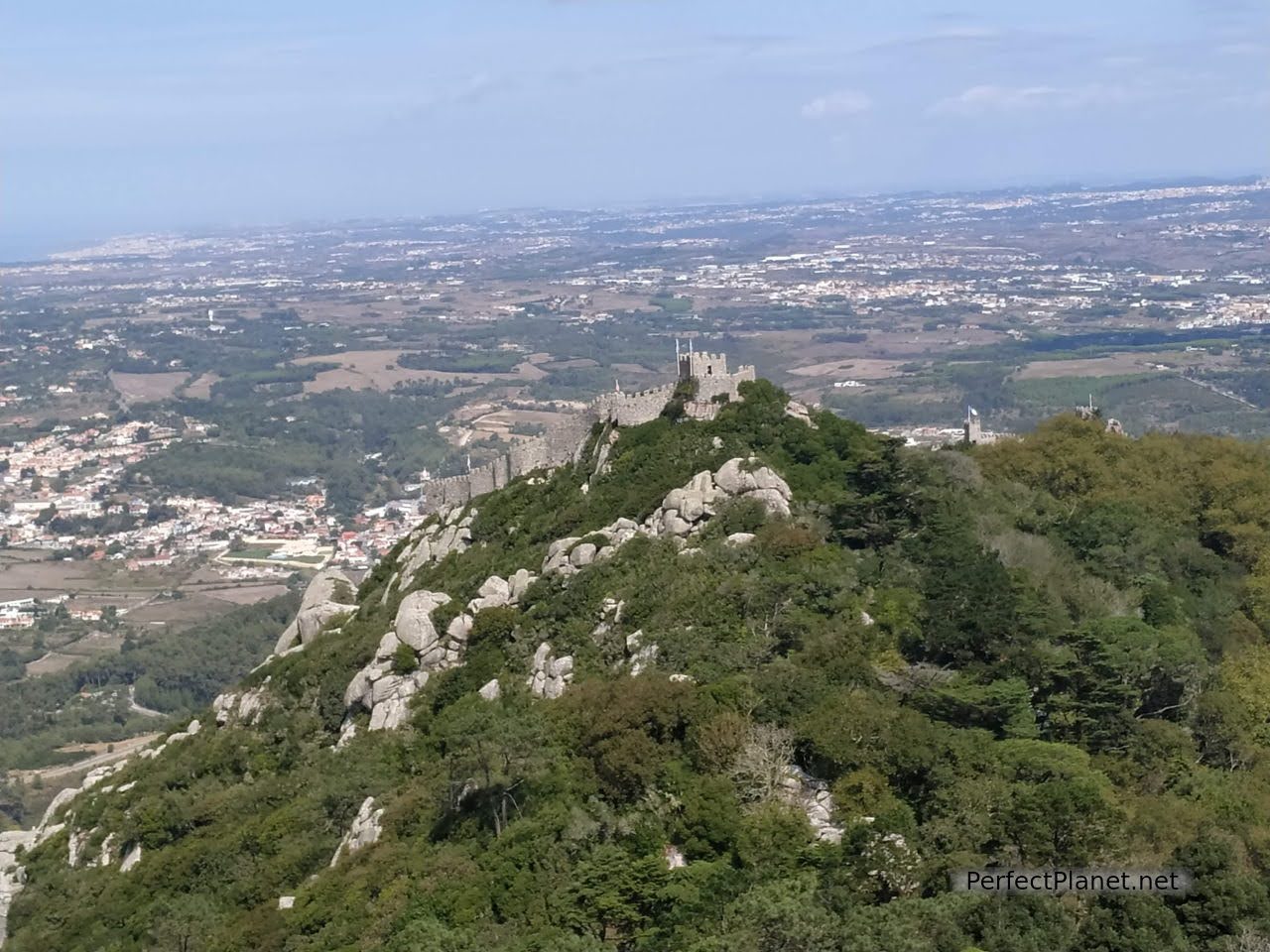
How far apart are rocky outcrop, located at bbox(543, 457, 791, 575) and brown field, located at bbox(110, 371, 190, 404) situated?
139 meters

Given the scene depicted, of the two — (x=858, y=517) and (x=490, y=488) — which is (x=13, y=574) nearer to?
(x=490, y=488)

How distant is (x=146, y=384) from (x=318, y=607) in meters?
139

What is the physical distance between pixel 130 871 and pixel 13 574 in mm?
83607

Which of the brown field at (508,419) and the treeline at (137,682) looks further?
the brown field at (508,419)

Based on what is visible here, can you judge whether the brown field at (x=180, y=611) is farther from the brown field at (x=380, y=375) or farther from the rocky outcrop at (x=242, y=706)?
the brown field at (x=380, y=375)

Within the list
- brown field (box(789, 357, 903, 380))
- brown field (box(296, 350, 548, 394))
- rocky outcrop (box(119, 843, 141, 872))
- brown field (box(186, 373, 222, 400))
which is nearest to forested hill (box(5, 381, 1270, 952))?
rocky outcrop (box(119, 843, 141, 872))

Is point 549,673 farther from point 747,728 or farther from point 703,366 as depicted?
point 703,366

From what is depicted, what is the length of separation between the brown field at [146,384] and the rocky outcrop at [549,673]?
5614 inches

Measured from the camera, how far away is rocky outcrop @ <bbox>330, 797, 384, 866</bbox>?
2611 cm

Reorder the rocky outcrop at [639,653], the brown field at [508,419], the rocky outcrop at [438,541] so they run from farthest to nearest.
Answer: the brown field at [508,419], the rocky outcrop at [438,541], the rocky outcrop at [639,653]

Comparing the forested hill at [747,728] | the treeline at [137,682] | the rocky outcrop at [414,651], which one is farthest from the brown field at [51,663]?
the rocky outcrop at [414,651]

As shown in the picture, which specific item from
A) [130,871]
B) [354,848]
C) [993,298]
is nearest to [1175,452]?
[354,848]

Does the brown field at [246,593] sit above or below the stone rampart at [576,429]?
below

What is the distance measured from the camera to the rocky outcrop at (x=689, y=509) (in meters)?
31.8
